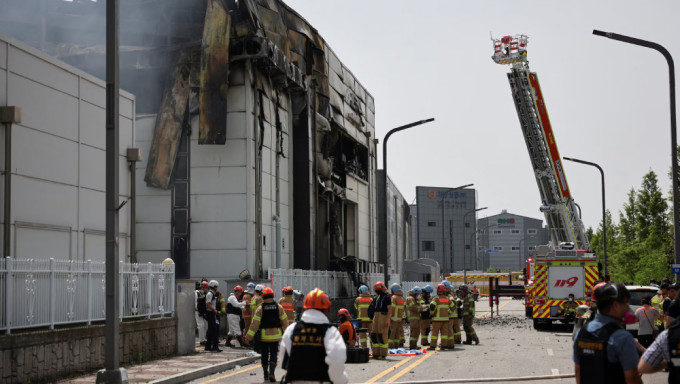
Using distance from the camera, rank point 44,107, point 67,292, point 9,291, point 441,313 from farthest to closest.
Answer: point 441,313 < point 44,107 < point 67,292 < point 9,291

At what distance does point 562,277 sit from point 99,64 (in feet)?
57.4

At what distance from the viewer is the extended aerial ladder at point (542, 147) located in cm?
3631

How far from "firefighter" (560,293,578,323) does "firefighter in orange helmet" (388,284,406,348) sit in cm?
1000

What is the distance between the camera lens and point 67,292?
16.7m

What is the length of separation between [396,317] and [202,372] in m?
6.22

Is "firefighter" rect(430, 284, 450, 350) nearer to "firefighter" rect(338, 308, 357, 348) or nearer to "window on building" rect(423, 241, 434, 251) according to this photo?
"firefighter" rect(338, 308, 357, 348)

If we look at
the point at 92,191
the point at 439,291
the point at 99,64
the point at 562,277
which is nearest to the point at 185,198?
the point at 99,64

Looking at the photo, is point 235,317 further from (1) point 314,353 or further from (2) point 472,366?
(1) point 314,353

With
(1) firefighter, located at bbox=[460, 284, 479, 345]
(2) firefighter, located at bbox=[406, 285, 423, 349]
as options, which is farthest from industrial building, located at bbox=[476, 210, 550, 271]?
(2) firefighter, located at bbox=[406, 285, 423, 349]

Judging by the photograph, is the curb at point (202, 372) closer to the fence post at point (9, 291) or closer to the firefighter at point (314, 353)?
the fence post at point (9, 291)

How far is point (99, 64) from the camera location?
30.9 m

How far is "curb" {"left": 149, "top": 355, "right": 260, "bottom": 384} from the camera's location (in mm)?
15375

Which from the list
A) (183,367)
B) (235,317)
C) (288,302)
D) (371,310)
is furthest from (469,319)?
(183,367)

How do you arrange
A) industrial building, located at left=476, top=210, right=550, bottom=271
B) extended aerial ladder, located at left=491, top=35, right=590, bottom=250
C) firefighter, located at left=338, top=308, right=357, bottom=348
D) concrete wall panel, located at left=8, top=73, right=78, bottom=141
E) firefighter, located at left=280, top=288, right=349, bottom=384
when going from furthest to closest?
industrial building, located at left=476, top=210, right=550, bottom=271
extended aerial ladder, located at left=491, top=35, right=590, bottom=250
concrete wall panel, located at left=8, top=73, right=78, bottom=141
firefighter, located at left=338, top=308, right=357, bottom=348
firefighter, located at left=280, top=288, right=349, bottom=384
